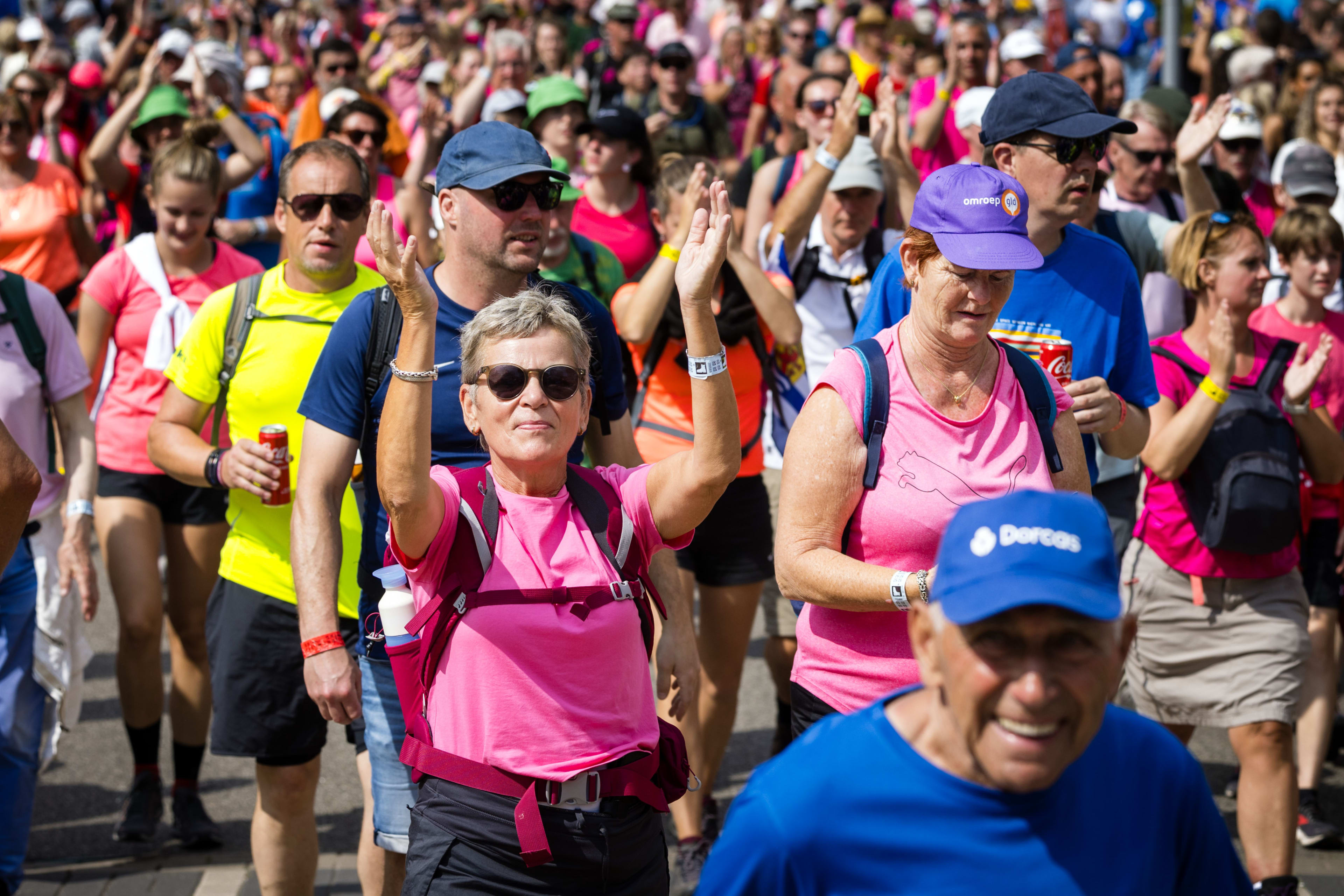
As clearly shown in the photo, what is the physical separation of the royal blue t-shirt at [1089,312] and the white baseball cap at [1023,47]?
504 centimetres

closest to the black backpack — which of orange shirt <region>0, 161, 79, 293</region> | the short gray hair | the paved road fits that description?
the paved road

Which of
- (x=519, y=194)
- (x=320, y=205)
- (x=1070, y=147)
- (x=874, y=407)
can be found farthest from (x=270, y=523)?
(x=1070, y=147)

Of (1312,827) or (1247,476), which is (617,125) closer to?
(1247,476)

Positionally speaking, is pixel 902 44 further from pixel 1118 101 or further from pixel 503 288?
pixel 503 288

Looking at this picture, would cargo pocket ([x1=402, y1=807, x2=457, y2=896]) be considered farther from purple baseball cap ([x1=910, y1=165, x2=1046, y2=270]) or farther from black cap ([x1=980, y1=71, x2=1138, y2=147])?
black cap ([x1=980, y1=71, x2=1138, y2=147])

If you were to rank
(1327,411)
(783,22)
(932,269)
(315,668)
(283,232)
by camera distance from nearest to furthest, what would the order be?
(932,269)
(315,668)
(283,232)
(1327,411)
(783,22)

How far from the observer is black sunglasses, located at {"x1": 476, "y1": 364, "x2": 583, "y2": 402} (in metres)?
3.14

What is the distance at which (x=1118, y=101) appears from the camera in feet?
37.4

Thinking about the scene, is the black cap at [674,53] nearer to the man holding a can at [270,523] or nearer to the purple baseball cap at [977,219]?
the man holding a can at [270,523]

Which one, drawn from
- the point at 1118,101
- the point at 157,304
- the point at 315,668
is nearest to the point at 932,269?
the point at 315,668

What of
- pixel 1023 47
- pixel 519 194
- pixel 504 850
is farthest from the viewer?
pixel 1023 47

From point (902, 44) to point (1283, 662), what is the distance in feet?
27.1

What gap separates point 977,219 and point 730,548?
2.35 meters

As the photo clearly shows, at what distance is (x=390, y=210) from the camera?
5.68 meters
